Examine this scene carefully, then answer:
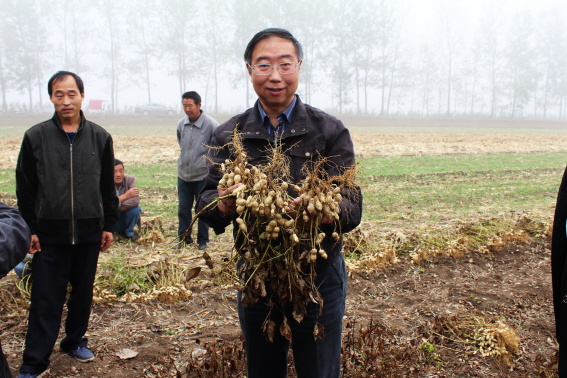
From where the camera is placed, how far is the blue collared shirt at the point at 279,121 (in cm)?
208

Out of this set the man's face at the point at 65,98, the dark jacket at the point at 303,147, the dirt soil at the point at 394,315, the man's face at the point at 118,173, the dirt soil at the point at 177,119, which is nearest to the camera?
the dark jacket at the point at 303,147

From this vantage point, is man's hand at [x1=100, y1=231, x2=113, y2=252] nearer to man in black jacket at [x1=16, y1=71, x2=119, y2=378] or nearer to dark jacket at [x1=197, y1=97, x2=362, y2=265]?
man in black jacket at [x1=16, y1=71, x2=119, y2=378]

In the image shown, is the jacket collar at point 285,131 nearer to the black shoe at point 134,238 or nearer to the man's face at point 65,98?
the man's face at point 65,98

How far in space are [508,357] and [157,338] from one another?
292 cm

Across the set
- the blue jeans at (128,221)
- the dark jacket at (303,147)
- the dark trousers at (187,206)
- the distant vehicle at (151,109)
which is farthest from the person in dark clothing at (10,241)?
the distant vehicle at (151,109)

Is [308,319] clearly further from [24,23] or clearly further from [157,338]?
[24,23]

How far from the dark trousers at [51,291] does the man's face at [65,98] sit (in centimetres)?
98

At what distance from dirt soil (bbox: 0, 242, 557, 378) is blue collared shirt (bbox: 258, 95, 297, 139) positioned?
2.10 meters

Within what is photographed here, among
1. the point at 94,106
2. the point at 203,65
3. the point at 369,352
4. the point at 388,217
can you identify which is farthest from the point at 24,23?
the point at 369,352

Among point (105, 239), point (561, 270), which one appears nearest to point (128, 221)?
point (105, 239)

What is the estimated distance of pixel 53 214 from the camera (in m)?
3.15

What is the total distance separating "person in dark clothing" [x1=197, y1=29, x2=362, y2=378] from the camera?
2.00 m

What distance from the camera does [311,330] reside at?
201 centimetres

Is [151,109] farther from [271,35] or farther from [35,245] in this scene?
[271,35]
